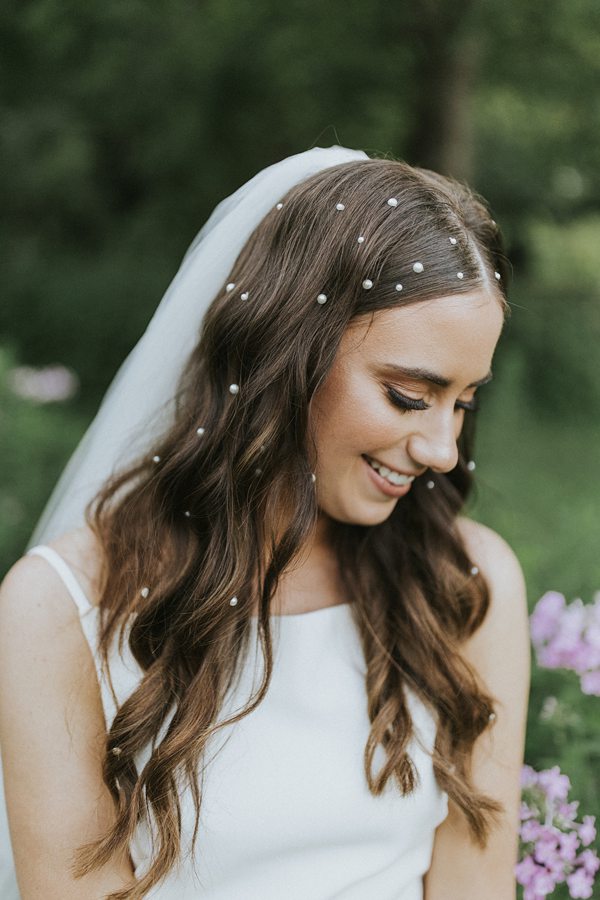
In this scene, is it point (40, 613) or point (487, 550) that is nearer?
point (40, 613)

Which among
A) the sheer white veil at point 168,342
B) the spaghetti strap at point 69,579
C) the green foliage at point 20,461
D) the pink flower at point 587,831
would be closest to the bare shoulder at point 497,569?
the pink flower at point 587,831

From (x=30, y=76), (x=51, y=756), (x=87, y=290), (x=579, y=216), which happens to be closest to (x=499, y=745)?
(x=51, y=756)

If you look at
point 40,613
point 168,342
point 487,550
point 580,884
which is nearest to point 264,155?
point 168,342

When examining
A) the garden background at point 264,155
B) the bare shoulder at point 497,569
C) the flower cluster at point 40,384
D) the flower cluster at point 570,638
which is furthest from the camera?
the garden background at point 264,155

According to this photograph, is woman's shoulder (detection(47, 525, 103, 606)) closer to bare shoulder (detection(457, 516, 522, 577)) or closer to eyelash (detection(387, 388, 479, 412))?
eyelash (detection(387, 388, 479, 412))

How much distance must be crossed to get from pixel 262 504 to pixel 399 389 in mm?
320

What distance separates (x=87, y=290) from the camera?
9344 millimetres

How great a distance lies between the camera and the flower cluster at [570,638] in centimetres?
205

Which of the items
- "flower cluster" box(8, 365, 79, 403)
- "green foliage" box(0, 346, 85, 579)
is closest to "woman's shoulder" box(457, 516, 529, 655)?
"green foliage" box(0, 346, 85, 579)

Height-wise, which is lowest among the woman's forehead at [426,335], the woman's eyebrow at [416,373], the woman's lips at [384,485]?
the woman's lips at [384,485]

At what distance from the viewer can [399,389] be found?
1610 mm

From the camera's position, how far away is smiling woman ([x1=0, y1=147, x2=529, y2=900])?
5.21 feet

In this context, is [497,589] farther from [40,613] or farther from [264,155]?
[264,155]

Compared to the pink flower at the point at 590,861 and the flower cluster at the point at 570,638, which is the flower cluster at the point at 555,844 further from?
the flower cluster at the point at 570,638
